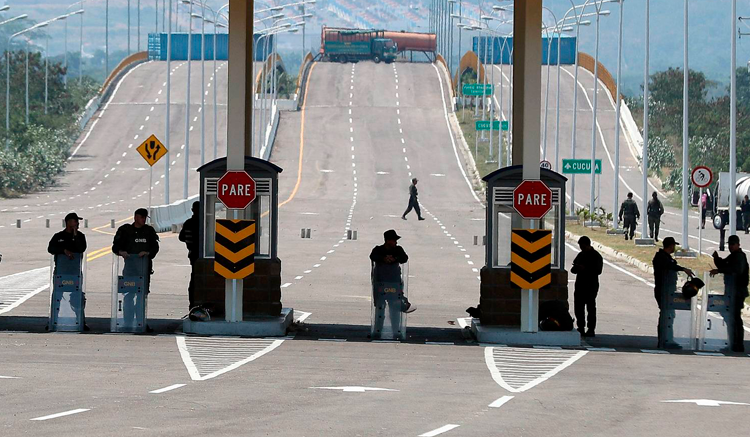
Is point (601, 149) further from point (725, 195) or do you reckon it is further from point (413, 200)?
point (413, 200)

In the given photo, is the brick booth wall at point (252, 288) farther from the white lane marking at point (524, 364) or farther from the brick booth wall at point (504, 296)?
the white lane marking at point (524, 364)

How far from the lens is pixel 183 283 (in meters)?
30.1

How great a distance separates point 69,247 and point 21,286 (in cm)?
764

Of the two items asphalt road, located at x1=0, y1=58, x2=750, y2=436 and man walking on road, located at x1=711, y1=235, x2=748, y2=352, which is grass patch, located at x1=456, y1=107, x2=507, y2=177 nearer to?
asphalt road, located at x1=0, y1=58, x2=750, y2=436

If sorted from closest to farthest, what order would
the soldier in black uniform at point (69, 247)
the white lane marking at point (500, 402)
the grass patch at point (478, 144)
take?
1. the white lane marking at point (500, 402)
2. the soldier in black uniform at point (69, 247)
3. the grass patch at point (478, 144)

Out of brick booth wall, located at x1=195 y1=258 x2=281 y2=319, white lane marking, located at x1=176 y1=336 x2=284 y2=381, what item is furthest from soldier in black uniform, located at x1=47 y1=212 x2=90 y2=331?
brick booth wall, located at x1=195 y1=258 x2=281 y2=319

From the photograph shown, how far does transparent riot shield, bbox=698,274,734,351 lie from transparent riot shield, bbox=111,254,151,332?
837cm

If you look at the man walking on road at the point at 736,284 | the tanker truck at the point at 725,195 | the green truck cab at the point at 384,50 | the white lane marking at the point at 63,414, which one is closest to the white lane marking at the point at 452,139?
the green truck cab at the point at 384,50

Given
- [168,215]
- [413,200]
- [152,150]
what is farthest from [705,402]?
[413,200]

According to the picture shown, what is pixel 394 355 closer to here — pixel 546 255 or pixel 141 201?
pixel 546 255

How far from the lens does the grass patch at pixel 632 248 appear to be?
37.1 m

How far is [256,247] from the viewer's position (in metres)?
22.8

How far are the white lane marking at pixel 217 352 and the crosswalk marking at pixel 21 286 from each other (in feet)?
17.0

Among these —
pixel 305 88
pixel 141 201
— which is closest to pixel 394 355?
pixel 141 201
